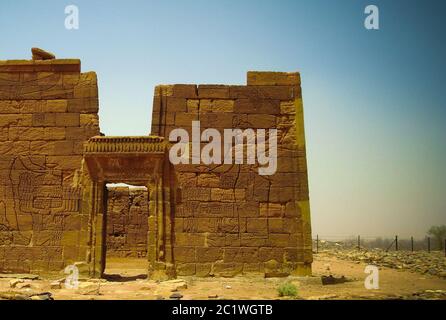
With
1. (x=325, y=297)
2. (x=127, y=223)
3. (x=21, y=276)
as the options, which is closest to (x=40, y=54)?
(x=21, y=276)

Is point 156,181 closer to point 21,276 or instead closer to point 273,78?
point 21,276

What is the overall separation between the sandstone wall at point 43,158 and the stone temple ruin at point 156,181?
0.03 meters

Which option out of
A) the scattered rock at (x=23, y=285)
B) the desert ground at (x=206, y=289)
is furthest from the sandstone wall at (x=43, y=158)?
the scattered rock at (x=23, y=285)

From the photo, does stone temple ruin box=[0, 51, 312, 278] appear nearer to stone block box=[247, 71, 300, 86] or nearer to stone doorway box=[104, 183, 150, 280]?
stone block box=[247, 71, 300, 86]

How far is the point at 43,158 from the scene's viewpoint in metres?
11.1

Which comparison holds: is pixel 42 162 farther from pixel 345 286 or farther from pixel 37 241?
pixel 345 286

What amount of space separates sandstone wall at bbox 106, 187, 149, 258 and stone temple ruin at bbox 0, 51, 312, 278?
689 cm

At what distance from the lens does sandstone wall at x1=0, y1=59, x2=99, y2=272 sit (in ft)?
35.3

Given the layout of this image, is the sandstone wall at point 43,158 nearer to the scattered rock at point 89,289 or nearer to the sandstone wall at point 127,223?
the scattered rock at point 89,289

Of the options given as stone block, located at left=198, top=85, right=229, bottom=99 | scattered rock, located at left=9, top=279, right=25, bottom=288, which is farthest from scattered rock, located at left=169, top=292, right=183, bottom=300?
stone block, located at left=198, top=85, right=229, bottom=99

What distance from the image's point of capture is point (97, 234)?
1065cm

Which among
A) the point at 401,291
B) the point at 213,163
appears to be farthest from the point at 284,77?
the point at 401,291

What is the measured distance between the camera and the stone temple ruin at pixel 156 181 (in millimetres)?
10672
